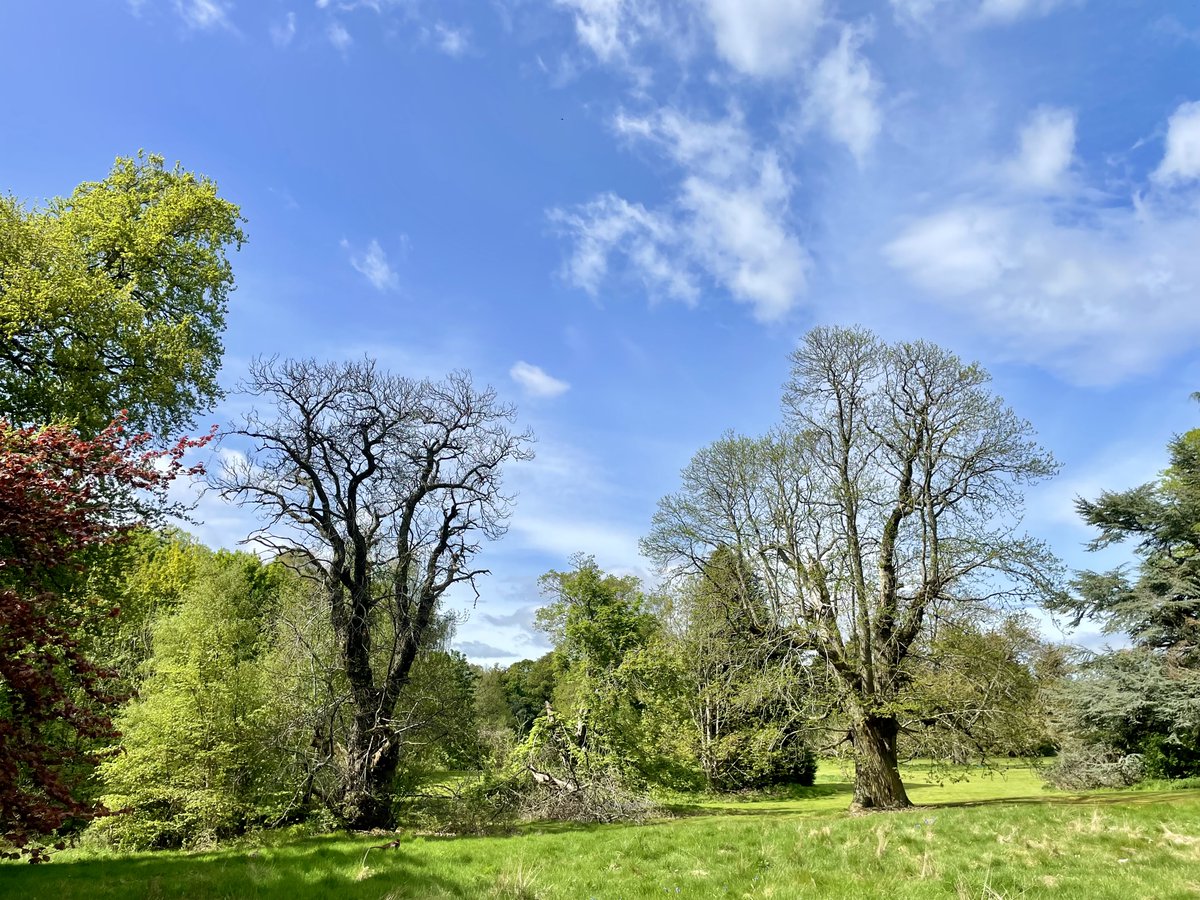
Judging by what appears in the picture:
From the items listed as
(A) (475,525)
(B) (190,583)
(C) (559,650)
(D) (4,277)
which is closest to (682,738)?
(C) (559,650)

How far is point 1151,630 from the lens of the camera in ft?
73.7

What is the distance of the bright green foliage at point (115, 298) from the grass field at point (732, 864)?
9.51 m

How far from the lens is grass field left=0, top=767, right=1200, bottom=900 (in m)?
7.76

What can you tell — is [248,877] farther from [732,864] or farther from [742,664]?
[742,664]

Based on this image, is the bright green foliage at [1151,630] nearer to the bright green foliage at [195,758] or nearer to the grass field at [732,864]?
the grass field at [732,864]

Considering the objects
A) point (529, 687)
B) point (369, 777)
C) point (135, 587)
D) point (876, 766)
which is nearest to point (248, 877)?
point (369, 777)

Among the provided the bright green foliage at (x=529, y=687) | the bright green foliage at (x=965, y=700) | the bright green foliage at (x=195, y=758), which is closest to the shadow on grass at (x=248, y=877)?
the bright green foliage at (x=195, y=758)

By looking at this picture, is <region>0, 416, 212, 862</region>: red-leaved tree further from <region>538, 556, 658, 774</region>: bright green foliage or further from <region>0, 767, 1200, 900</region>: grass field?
<region>538, 556, 658, 774</region>: bright green foliage

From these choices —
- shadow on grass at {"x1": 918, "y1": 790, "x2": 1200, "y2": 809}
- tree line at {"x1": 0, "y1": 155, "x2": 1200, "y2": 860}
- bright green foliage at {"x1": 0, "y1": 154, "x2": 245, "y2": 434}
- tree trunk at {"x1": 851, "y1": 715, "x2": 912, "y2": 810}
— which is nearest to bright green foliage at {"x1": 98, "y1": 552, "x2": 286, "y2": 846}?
tree line at {"x1": 0, "y1": 155, "x2": 1200, "y2": 860}

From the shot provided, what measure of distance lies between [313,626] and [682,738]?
39.8 feet

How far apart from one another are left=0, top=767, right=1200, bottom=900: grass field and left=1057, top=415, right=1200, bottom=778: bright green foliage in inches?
411

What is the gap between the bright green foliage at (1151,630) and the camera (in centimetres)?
2117

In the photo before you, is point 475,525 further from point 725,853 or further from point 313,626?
point 725,853

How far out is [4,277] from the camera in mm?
13453
